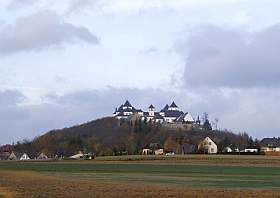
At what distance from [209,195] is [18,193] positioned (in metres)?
11.5

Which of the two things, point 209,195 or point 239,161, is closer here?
point 209,195

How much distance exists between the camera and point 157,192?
131ft

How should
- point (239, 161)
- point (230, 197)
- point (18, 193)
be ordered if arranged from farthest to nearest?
point (239, 161) < point (18, 193) < point (230, 197)

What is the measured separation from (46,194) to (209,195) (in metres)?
9.41

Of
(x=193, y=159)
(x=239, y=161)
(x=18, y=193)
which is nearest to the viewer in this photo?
(x=18, y=193)

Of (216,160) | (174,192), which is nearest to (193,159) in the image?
(216,160)

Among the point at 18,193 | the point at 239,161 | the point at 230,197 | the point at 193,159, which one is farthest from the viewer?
the point at 193,159

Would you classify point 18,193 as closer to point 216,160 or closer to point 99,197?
point 99,197

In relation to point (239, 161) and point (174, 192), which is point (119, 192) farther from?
point (239, 161)

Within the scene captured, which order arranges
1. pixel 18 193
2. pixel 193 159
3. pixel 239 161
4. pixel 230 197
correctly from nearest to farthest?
1. pixel 230 197
2. pixel 18 193
3. pixel 239 161
4. pixel 193 159

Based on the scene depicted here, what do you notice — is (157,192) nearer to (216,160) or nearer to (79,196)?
(79,196)

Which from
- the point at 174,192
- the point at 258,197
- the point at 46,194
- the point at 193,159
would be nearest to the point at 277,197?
the point at 258,197

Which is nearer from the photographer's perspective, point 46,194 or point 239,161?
point 46,194

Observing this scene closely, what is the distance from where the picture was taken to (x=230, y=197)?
36.0 meters
